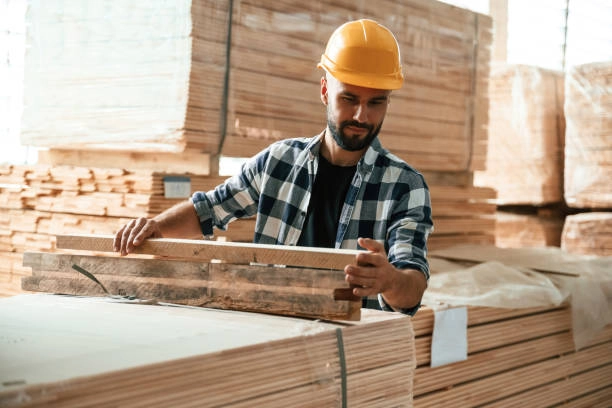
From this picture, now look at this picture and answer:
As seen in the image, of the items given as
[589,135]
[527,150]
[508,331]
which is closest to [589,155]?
[589,135]

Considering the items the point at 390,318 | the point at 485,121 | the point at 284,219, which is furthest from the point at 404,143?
the point at 390,318

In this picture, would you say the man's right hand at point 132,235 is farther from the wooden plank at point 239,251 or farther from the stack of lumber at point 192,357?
the stack of lumber at point 192,357

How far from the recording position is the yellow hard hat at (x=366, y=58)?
2932 mm

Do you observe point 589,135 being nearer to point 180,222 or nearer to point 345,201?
point 345,201

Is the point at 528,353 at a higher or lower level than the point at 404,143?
lower

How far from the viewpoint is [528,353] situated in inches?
187

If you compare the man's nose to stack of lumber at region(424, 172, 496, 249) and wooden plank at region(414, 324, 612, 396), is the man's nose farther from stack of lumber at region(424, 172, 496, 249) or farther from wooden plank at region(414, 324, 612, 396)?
stack of lumber at region(424, 172, 496, 249)

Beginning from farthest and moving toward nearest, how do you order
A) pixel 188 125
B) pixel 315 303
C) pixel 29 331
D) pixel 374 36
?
pixel 188 125
pixel 374 36
pixel 315 303
pixel 29 331

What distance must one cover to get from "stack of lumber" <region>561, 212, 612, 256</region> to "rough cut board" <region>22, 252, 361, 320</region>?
437cm

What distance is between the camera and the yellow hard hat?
9.62ft

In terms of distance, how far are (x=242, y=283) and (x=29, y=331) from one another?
59cm

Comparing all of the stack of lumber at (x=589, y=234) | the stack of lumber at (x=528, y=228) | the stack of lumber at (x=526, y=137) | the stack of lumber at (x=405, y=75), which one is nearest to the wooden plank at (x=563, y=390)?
the stack of lumber at (x=589, y=234)

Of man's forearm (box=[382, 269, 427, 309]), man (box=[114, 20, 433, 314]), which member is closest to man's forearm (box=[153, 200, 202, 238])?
man (box=[114, 20, 433, 314])

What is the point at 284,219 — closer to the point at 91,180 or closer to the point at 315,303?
the point at 315,303
